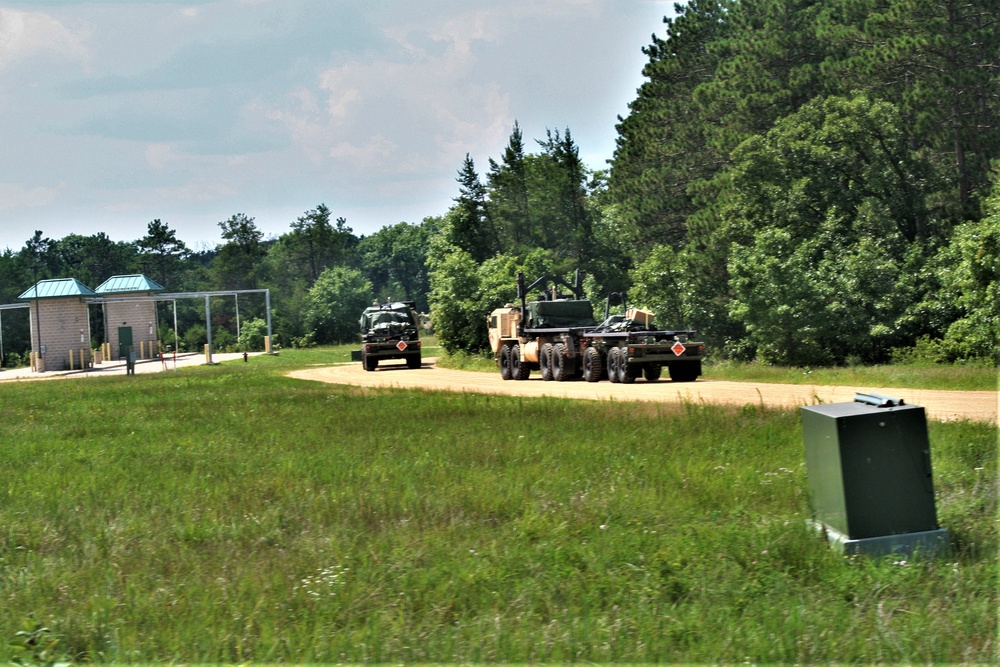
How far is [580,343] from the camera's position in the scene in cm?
2833

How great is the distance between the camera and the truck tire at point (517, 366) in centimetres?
3161

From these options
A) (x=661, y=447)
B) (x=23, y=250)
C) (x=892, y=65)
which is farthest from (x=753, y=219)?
(x=23, y=250)

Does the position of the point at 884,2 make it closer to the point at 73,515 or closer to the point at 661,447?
the point at 661,447

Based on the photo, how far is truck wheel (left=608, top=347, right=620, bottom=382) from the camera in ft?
84.5

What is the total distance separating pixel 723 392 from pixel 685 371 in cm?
498

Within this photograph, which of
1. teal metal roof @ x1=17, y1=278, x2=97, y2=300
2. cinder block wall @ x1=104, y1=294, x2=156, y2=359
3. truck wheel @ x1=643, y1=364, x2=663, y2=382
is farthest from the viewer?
cinder block wall @ x1=104, y1=294, x2=156, y2=359

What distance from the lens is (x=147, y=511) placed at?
29.6ft

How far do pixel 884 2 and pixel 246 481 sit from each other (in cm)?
2898

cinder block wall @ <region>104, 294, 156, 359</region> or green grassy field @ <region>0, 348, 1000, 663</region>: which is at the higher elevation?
cinder block wall @ <region>104, 294, 156, 359</region>

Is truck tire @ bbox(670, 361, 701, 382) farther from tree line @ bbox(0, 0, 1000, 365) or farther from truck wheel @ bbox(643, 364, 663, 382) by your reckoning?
tree line @ bbox(0, 0, 1000, 365)

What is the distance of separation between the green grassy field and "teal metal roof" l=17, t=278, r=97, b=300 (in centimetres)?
3764

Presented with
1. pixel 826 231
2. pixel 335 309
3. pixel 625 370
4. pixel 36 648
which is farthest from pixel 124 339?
pixel 36 648

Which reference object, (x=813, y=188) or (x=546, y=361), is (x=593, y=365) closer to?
(x=546, y=361)

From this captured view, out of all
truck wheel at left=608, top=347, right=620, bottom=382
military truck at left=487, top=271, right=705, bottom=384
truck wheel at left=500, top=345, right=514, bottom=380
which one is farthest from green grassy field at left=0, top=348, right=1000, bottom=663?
truck wheel at left=500, top=345, right=514, bottom=380
